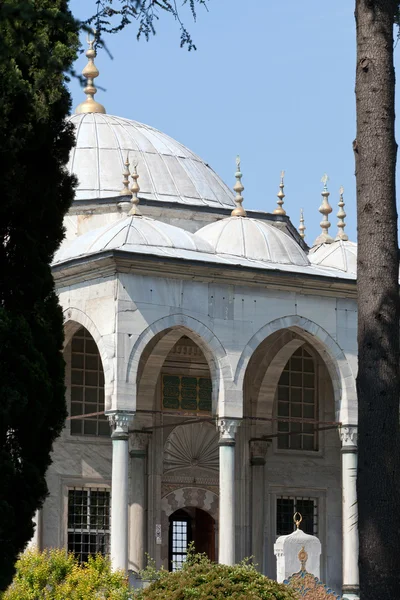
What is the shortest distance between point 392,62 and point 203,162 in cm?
2244

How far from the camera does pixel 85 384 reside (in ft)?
86.7

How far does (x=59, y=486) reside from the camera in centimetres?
2594

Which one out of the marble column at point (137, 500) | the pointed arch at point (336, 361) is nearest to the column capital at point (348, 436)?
the pointed arch at point (336, 361)

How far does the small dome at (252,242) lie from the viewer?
25953 mm

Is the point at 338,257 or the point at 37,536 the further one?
the point at 338,257

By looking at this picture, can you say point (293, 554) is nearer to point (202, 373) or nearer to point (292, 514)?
point (292, 514)

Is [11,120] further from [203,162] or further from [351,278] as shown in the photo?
[203,162]

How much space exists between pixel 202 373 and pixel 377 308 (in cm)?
1672

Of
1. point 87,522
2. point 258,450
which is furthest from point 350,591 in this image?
point 87,522

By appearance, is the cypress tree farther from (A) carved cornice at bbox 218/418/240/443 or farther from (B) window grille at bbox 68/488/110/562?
(B) window grille at bbox 68/488/110/562

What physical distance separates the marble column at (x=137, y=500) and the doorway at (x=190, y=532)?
8.03ft

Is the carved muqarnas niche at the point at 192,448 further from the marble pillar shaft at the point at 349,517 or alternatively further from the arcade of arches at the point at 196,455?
the marble pillar shaft at the point at 349,517

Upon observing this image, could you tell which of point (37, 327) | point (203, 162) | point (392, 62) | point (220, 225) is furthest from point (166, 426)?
point (392, 62)

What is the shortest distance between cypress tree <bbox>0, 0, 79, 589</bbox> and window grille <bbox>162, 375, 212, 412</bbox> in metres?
12.3
